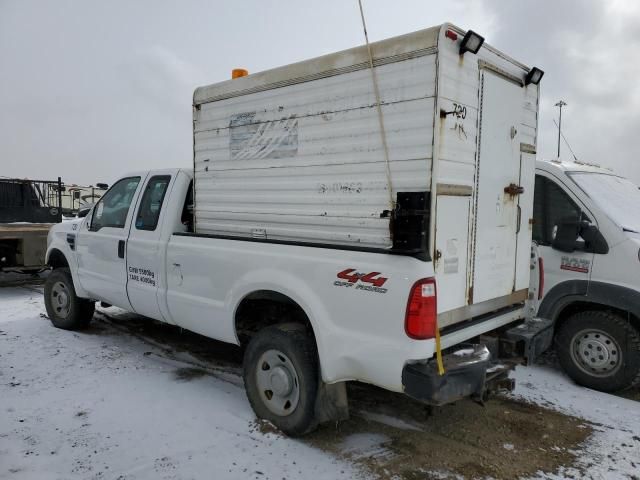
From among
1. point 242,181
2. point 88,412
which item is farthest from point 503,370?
point 88,412

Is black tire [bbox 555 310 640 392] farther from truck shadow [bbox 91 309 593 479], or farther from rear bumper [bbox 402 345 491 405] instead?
rear bumper [bbox 402 345 491 405]

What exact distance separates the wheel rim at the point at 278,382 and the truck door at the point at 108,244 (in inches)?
84.1

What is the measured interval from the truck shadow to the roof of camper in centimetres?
246

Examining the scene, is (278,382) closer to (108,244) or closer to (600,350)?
(108,244)

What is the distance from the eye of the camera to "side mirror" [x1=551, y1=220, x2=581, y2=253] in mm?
4792

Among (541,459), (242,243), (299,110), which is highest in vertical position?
(299,110)

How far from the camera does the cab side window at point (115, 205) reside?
532cm

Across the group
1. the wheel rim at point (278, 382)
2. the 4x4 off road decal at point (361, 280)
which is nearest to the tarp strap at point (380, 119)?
the 4x4 off road decal at point (361, 280)

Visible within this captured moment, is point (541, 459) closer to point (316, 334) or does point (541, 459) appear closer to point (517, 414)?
point (517, 414)

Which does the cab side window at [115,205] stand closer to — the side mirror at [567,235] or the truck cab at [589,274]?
the truck cab at [589,274]

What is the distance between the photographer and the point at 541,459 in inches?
135

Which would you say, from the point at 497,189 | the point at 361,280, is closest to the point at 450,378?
the point at 361,280

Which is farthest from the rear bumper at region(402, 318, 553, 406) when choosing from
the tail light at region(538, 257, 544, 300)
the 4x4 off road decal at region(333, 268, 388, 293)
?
the 4x4 off road decal at region(333, 268, 388, 293)

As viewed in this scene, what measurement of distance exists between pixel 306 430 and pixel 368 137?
6.74 ft
